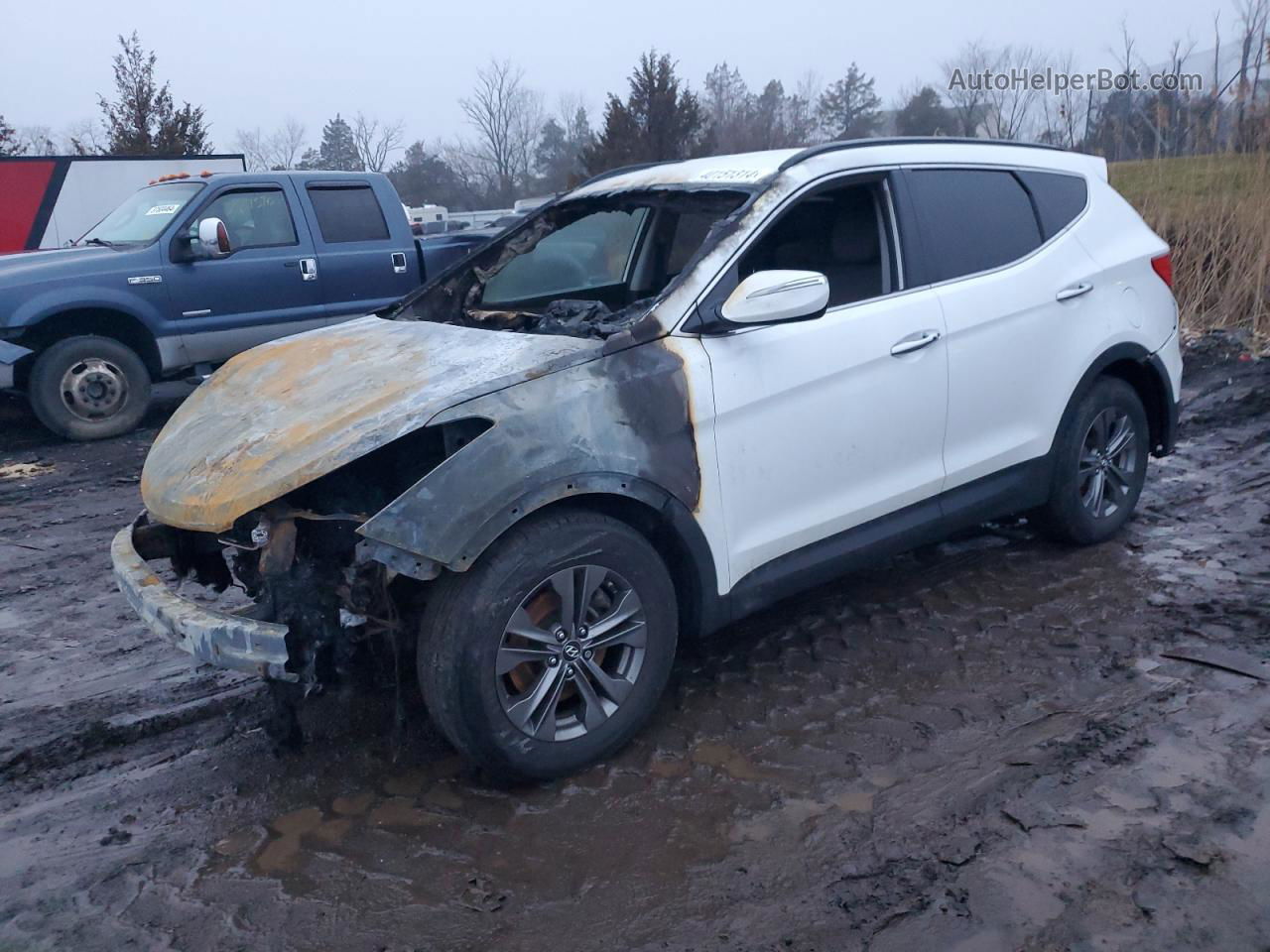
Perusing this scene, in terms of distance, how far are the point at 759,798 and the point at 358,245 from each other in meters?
7.45

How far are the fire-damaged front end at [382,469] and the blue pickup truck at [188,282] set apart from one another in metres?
4.10

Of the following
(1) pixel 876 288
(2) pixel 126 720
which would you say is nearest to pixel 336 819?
(2) pixel 126 720

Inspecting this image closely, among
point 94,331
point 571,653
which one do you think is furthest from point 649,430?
point 94,331

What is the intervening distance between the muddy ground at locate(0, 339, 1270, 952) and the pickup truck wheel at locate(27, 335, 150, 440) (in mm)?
3967

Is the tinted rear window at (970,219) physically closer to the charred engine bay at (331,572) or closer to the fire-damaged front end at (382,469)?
the fire-damaged front end at (382,469)

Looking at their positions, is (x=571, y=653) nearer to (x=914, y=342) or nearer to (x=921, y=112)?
(x=914, y=342)

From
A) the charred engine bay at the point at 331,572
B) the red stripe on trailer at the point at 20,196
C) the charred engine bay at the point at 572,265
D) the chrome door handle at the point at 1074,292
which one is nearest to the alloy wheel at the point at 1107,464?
the chrome door handle at the point at 1074,292

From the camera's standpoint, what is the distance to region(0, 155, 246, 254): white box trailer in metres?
13.6

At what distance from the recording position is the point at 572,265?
4926 millimetres

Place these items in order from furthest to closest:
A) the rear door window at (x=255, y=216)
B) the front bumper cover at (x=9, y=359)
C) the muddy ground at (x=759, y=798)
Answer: the rear door window at (x=255, y=216)
the front bumper cover at (x=9, y=359)
the muddy ground at (x=759, y=798)

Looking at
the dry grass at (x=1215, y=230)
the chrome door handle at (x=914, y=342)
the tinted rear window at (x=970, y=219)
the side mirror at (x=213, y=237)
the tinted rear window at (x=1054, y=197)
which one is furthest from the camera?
the dry grass at (x=1215, y=230)

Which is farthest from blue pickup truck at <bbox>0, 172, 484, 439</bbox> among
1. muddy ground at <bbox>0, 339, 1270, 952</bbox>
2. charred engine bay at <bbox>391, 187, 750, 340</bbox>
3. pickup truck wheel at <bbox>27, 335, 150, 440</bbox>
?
muddy ground at <bbox>0, 339, 1270, 952</bbox>

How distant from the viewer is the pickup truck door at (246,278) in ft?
28.0

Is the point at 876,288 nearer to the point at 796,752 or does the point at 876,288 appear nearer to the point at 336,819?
the point at 796,752
